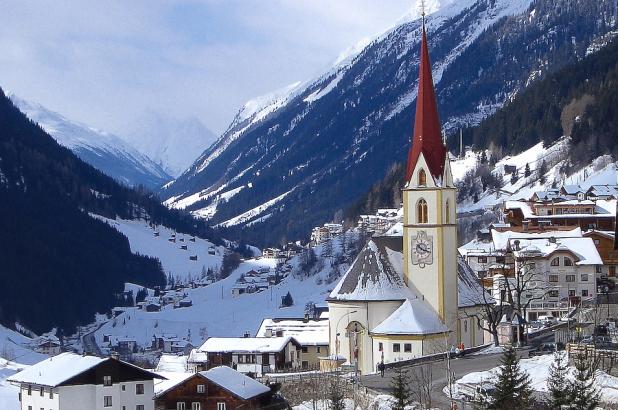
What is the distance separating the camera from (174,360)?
336 ft

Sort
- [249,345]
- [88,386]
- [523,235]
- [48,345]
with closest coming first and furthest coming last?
[88,386], [249,345], [523,235], [48,345]

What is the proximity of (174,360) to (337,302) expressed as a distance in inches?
1417

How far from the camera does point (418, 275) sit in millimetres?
68562

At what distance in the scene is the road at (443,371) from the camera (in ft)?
166

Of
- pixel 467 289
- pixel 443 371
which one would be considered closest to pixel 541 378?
pixel 443 371

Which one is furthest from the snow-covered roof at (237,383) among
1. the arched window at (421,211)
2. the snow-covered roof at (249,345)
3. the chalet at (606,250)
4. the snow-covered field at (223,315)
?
the snow-covered field at (223,315)

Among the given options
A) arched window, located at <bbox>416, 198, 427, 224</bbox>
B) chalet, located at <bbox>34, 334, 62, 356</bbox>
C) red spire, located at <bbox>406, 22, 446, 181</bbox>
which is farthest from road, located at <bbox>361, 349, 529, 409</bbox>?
chalet, located at <bbox>34, 334, 62, 356</bbox>

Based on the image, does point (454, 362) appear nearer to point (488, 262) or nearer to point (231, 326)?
point (488, 262)

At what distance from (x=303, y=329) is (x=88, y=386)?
31.5 meters

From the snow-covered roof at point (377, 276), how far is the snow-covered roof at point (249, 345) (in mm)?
21504

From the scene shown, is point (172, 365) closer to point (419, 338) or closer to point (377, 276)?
point (377, 276)

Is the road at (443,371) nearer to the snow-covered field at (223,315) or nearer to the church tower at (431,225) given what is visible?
the church tower at (431,225)

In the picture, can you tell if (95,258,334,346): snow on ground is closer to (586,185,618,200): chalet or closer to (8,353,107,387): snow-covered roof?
(586,185,618,200): chalet

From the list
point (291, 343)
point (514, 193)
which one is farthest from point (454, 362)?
point (514, 193)
